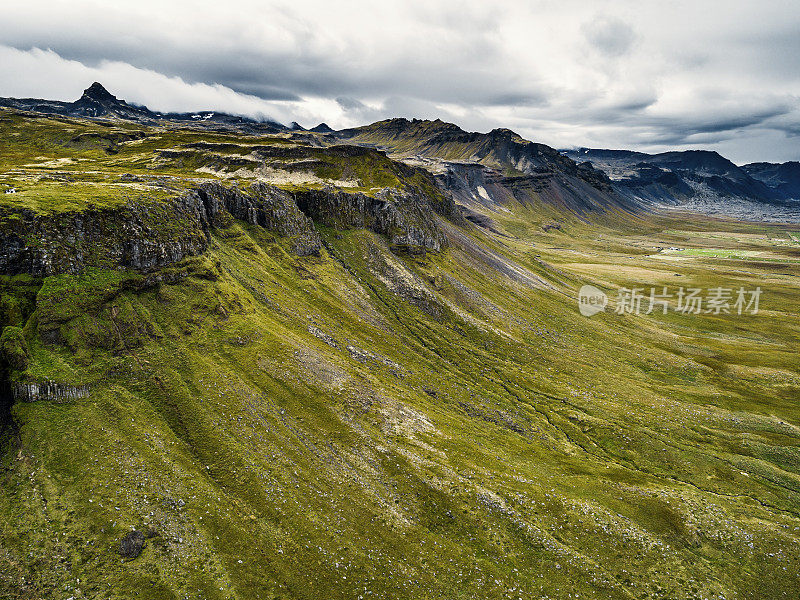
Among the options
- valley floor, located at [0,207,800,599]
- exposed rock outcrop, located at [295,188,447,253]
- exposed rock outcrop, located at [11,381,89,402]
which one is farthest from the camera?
exposed rock outcrop, located at [295,188,447,253]

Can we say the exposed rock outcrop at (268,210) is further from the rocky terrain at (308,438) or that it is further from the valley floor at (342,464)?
the valley floor at (342,464)

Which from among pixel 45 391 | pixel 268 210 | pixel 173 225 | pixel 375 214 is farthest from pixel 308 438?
pixel 375 214

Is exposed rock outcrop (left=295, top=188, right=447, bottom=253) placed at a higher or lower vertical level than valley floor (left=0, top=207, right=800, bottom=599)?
higher

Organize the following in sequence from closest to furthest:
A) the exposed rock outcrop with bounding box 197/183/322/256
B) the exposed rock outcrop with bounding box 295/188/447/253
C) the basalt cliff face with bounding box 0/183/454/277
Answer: the basalt cliff face with bounding box 0/183/454/277
the exposed rock outcrop with bounding box 197/183/322/256
the exposed rock outcrop with bounding box 295/188/447/253

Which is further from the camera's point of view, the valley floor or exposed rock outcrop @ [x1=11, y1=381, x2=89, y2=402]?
exposed rock outcrop @ [x1=11, y1=381, x2=89, y2=402]

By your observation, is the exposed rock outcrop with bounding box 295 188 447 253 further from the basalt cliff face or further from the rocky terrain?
the rocky terrain

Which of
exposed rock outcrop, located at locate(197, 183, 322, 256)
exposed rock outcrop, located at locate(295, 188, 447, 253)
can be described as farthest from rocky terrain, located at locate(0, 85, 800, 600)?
exposed rock outcrop, located at locate(295, 188, 447, 253)

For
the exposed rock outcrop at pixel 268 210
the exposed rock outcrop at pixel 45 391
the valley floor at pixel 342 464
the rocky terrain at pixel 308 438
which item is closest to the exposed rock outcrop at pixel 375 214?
the exposed rock outcrop at pixel 268 210

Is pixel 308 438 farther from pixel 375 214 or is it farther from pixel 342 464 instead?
pixel 375 214
